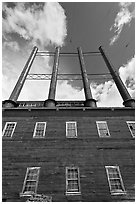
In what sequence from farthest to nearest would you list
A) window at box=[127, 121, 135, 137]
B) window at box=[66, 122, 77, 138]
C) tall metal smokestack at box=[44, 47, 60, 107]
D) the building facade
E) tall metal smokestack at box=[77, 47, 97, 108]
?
tall metal smokestack at box=[77, 47, 97, 108], tall metal smokestack at box=[44, 47, 60, 107], window at box=[127, 121, 135, 137], window at box=[66, 122, 77, 138], the building facade

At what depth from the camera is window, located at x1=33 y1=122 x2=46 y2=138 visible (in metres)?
15.9

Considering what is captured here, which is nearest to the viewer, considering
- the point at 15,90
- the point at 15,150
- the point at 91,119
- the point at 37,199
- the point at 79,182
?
the point at 37,199

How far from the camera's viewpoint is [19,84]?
24.7 meters

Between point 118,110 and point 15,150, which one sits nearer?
point 15,150

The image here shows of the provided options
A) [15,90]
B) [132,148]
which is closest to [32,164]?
[132,148]

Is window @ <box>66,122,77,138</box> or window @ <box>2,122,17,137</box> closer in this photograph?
window @ <box>66,122,77,138</box>

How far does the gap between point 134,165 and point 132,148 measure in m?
1.66

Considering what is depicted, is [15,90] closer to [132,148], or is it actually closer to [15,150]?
[15,150]

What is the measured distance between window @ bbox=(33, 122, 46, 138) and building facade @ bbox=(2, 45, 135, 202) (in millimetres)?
55

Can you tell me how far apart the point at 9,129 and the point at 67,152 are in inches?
244

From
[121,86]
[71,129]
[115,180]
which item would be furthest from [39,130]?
[121,86]

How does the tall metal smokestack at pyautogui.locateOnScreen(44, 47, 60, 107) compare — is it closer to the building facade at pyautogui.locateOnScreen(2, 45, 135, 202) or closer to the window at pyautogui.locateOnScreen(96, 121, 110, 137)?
the building facade at pyautogui.locateOnScreen(2, 45, 135, 202)

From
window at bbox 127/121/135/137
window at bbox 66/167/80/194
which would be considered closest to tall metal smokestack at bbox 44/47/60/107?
window at bbox 127/121/135/137

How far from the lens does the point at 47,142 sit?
49.9 ft
